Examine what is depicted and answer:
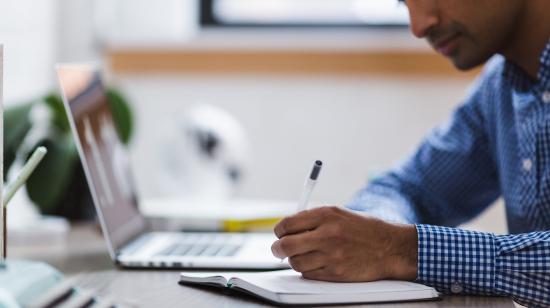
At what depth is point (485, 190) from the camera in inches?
67.3

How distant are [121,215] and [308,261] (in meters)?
0.45

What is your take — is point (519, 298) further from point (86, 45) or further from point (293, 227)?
point (86, 45)

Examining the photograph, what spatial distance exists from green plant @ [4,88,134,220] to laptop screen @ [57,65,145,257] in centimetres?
18

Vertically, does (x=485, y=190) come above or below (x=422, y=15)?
below

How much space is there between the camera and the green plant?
62.8 inches

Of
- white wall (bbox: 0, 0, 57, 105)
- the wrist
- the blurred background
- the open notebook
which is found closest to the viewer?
the open notebook

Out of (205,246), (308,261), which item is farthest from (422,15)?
(308,261)

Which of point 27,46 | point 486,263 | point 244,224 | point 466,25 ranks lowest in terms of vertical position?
point 244,224

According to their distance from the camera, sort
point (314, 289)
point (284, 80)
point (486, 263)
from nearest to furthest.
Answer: point (314, 289) → point (486, 263) → point (284, 80)

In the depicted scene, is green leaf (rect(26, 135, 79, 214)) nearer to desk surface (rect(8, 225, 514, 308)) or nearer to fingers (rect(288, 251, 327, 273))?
desk surface (rect(8, 225, 514, 308))

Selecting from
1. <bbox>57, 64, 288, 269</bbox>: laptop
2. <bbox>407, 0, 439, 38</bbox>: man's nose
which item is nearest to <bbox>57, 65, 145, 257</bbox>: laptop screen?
<bbox>57, 64, 288, 269</bbox>: laptop

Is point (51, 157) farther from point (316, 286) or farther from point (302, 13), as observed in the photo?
point (302, 13)

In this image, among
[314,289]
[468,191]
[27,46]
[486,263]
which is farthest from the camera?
[27,46]

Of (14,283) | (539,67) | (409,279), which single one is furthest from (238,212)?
(14,283)
